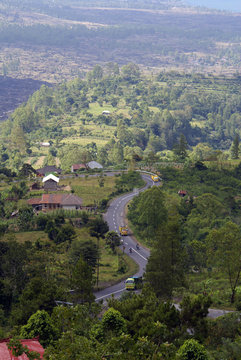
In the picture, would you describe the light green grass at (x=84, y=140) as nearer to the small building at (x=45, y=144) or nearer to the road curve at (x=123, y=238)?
the small building at (x=45, y=144)

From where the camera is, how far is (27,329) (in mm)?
33750

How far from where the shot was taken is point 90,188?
84000 millimetres

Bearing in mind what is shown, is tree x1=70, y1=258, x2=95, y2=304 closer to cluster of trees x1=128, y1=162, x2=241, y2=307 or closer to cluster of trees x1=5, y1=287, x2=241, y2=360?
cluster of trees x1=5, y1=287, x2=241, y2=360

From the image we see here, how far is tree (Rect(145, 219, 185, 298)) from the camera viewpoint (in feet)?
145

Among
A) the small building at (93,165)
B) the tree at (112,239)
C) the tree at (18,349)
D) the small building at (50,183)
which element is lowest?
the small building at (93,165)

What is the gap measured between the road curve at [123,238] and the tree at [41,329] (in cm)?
931

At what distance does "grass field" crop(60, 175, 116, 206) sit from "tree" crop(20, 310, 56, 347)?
1653 inches

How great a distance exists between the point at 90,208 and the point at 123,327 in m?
Answer: 41.3

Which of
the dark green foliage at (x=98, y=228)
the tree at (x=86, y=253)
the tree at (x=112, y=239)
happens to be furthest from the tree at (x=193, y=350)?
the dark green foliage at (x=98, y=228)

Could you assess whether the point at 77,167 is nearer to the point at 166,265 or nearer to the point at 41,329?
the point at 166,265

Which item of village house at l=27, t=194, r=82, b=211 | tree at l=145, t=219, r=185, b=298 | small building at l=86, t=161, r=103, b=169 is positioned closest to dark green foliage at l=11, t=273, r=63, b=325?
tree at l=145, t=219, r=185, b=298

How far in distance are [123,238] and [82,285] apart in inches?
987

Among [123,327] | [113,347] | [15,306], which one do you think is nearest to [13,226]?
[15,306]

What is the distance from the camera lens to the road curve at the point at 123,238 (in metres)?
48.0
